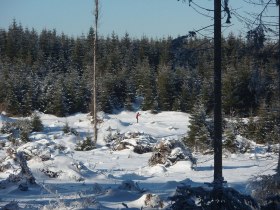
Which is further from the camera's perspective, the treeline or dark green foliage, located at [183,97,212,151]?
the treeline

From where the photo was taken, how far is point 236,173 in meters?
13.3

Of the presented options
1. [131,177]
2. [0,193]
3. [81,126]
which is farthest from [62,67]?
[0,193]

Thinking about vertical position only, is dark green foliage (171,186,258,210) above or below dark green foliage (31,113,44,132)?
above

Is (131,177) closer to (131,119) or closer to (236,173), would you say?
(236,173)

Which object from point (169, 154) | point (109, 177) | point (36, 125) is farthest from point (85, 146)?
point (109, 177)

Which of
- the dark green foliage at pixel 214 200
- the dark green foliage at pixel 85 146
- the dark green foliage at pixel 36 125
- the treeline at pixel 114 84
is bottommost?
the dark green foliage at pixel 85 146

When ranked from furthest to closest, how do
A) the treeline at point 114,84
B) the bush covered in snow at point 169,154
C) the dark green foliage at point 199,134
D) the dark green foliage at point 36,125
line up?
the treeline at point 114,84 → the dark green foliage at point 36,125 → the dark green foliage at point 199,134 → the bush covered in snow at point 169,154

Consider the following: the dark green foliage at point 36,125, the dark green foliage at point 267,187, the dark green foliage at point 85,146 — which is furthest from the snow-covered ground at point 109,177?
the dark green foliage at point 36,125

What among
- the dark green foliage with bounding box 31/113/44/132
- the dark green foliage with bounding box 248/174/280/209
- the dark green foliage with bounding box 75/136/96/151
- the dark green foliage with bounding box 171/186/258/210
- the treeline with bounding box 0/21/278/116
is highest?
the treeline with bounding box 0/21/278/116

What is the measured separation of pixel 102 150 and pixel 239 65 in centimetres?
1949

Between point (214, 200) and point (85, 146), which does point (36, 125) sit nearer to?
point (85, 146)

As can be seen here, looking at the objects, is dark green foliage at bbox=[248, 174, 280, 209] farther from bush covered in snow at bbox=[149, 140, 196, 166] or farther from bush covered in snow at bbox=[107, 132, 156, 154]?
bush covered in snow at bbox=[107, 132, 156, 154]

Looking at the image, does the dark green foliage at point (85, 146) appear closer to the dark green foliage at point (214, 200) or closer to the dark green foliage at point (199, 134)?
the dark green foliage at point (199, 134)

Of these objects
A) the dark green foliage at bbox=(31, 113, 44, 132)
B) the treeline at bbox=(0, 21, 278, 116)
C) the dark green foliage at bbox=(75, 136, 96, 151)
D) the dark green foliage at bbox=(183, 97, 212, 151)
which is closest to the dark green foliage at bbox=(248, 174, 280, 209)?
the dark green foliage at bbox=(183, 97, 212, 151)
